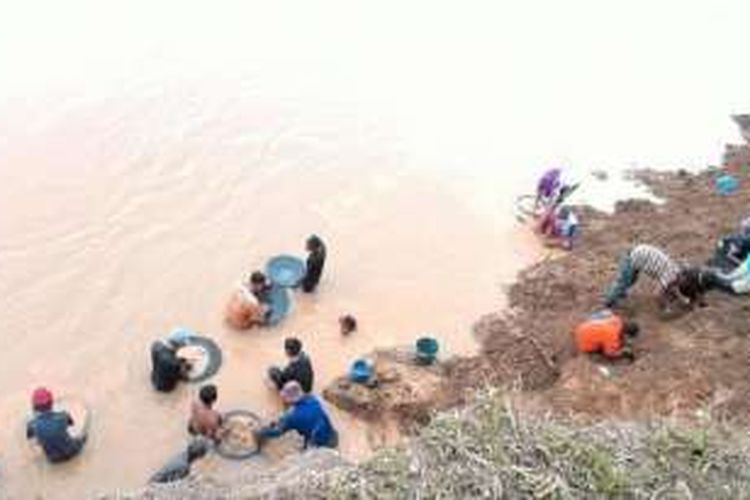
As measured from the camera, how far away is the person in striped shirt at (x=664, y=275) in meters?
13.6

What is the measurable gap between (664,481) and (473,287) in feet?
24.8

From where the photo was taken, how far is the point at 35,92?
19.0 meters

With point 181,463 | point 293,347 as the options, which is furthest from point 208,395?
point 293,347

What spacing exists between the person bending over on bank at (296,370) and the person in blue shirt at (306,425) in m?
0.56

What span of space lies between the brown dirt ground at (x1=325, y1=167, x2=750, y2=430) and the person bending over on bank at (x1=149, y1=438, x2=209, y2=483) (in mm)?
1725

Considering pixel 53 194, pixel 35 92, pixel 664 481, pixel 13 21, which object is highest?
pixel 13 21

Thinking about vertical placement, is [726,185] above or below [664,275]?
above

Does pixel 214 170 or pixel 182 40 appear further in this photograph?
pixel 182 40

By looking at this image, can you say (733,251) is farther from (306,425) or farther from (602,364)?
(306,425)

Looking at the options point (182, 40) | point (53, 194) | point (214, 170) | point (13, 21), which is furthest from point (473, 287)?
point (13, 21)

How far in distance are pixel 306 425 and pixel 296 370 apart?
0.90 m

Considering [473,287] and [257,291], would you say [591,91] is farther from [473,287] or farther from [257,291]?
[257,291]

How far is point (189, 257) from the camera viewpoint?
15219 millimetres

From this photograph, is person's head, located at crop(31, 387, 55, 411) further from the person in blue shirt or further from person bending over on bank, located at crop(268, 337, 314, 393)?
person bending over on bank, located at crop(268, 337, 314, 393)
